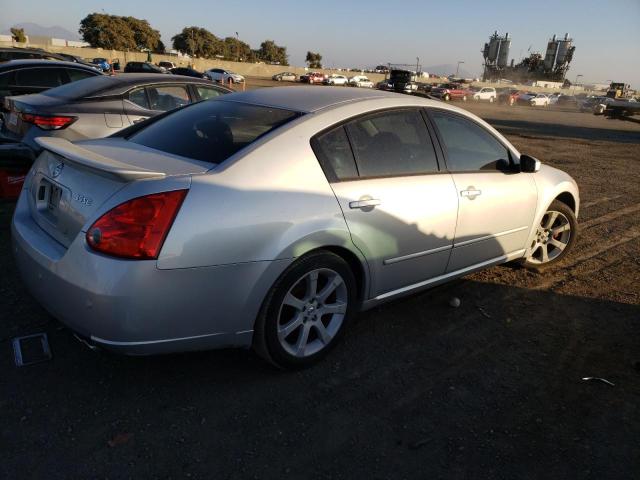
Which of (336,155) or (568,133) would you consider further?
(568,133)

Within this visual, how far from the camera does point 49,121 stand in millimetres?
5672

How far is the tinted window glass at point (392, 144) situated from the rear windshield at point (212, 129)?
45 centimetres

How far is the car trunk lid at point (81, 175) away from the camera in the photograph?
7.90 feet

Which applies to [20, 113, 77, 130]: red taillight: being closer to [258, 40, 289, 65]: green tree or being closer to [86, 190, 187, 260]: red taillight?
[86, 190, 187, 260]: red taillight

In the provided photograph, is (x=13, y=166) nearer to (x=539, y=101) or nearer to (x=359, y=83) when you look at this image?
(x=359, y=83)

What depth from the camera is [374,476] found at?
2.22m

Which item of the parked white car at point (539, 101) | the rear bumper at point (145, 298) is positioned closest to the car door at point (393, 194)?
the rear bumper at point (145, 298)

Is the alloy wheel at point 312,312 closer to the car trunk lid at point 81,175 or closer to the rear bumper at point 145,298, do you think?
the rear bumper at point 145,298

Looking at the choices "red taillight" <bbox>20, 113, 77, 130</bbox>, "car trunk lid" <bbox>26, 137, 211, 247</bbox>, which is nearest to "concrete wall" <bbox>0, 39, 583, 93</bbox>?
"red taillight" <bbox>20, 113, 77, 130</bbox>

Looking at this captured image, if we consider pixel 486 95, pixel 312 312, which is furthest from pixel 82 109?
pixel 486 95

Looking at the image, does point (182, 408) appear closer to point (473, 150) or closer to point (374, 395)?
point (374, 395)

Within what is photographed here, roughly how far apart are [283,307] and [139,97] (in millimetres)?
4617

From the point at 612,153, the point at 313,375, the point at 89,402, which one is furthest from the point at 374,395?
the point at 612,153

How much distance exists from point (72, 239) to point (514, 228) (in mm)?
3243
